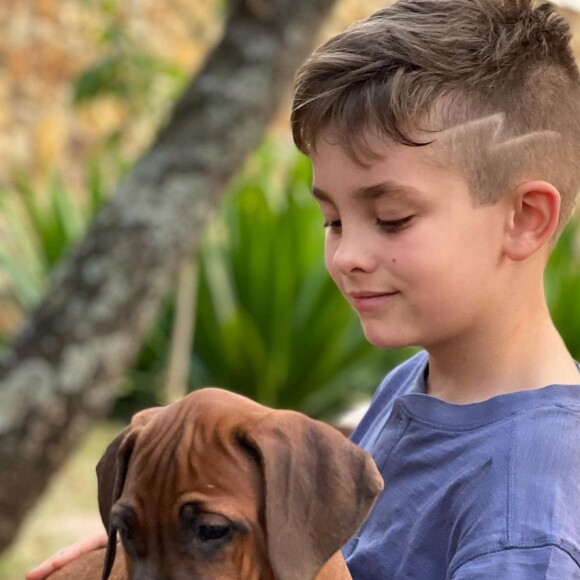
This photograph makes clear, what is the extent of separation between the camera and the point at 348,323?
834 centimetres

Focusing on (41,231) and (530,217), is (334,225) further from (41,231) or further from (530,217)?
(41,231)

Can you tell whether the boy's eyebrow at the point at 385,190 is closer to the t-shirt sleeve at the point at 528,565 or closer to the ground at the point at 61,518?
the t-shirt sleeve at the point at 528,565

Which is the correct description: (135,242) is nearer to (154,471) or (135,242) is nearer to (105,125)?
(154,471)

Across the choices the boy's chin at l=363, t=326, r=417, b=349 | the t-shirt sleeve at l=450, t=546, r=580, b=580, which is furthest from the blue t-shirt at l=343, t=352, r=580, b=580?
the boy's chin at l=363, t=326, r=417, b=349

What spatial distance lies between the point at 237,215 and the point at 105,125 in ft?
8.16

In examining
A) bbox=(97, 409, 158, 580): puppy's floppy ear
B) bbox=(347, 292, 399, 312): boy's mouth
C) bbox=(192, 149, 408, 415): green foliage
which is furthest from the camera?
bbox=(192, 149, 408, 415): green foliage

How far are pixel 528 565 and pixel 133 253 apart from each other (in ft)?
11.3

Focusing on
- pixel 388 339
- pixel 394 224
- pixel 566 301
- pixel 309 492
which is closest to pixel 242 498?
pixel 309 492

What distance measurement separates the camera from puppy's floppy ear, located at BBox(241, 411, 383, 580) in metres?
2.03

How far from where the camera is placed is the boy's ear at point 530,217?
236 cm

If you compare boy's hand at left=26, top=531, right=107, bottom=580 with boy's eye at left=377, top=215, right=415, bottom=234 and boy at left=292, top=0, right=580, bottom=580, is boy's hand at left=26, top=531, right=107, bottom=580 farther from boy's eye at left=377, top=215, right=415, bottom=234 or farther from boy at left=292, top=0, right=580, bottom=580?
boy's eye at left=377, top=215, right=415, bottom=234

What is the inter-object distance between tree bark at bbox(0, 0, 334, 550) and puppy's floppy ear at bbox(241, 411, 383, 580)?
309 cm

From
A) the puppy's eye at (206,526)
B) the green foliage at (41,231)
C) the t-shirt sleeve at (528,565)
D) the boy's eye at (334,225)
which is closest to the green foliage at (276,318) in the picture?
the green foliage at (41,231)

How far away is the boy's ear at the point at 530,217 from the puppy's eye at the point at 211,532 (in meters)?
0.79
